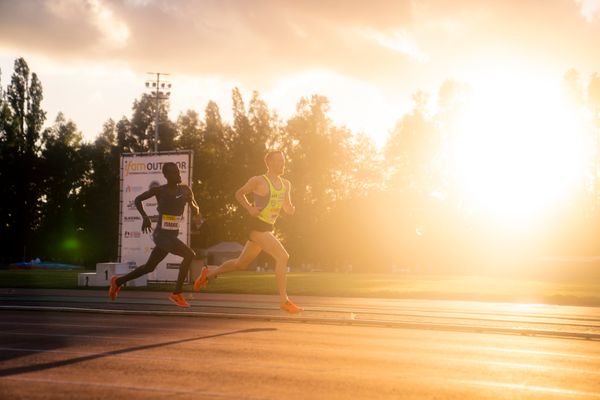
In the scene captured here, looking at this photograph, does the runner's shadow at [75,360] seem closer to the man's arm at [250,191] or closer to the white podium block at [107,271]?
the man's arm at [250,191]

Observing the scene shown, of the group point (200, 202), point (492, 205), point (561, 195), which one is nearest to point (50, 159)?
point (200, 202)

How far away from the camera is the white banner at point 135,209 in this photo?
88.7 ft

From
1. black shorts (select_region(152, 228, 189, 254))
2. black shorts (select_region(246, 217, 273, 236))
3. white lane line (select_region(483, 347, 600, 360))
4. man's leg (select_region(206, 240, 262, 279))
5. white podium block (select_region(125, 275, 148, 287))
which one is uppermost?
black shorts (select_region(246, 217, 273, 236))

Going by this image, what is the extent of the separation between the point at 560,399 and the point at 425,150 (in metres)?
59.8

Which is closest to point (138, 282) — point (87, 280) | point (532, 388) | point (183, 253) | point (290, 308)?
point (87, 280)

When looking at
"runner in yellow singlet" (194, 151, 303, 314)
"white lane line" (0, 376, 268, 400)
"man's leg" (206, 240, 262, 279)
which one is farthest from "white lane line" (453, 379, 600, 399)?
"man's leg" (206, 240, 262, 279)

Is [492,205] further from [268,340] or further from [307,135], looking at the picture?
[268,340]

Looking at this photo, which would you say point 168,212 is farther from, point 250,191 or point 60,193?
point 60,193

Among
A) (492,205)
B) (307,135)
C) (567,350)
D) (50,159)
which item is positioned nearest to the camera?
(567,350)

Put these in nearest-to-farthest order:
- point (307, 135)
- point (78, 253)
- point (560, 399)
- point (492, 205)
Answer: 1. point (560, 399)
2. point (492, 205)
3. point (307, 135)
4. point (78, 253)

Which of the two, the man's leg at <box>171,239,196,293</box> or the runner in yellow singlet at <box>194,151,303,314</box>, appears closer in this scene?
the runner in yellow singlet at <box>194,151,303,314</box>

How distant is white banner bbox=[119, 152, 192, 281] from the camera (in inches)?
1065

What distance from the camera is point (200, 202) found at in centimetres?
6819

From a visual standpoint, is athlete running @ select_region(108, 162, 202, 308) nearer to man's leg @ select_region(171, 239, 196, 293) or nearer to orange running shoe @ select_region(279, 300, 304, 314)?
man's leg @ select_region(171, 239, 196, 293)
